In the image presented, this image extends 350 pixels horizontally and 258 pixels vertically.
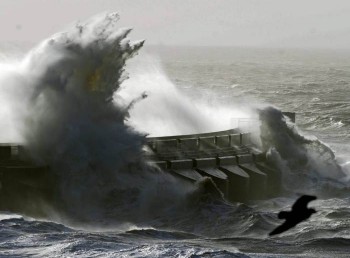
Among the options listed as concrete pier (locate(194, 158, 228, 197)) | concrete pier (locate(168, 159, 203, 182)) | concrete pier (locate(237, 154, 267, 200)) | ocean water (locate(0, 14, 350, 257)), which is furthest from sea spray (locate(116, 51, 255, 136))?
concrete pier (locate(168, 159, 203, 182))

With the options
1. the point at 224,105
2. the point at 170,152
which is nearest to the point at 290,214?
the point at 170,152

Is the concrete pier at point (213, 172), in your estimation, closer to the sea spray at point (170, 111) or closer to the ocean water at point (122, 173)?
the ocean water at point (122, 173)

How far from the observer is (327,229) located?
28.6 metres

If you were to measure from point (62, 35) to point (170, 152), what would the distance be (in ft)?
21.1

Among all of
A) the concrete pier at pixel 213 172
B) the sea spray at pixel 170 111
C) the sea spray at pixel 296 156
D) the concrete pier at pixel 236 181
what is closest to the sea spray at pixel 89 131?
the concrete pier at pixel 213 172

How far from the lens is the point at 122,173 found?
3216 centimetres

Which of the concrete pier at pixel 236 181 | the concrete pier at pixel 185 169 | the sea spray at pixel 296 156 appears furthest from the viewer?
the sea spray at pixel 296 156

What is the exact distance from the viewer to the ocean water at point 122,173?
2609 cm

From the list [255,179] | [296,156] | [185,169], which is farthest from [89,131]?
[296,156]

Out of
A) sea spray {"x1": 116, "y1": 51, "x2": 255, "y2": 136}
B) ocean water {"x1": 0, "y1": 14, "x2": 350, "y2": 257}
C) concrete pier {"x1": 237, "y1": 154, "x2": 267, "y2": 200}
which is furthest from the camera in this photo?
sea spray {"x1": 116, "y1": 51, "x2": 255, "y2": 136}

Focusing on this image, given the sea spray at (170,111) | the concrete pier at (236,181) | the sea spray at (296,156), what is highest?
the sea spray at (170,111)

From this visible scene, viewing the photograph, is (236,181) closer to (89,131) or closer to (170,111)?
(89,131)

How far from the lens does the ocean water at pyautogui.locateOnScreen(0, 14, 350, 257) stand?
2609 centimetres

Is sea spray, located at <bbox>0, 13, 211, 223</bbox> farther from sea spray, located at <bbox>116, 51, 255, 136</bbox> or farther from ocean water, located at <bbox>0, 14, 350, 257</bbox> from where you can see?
sea spray, located at <bbox>116, 51, 255, 136</bbox>
